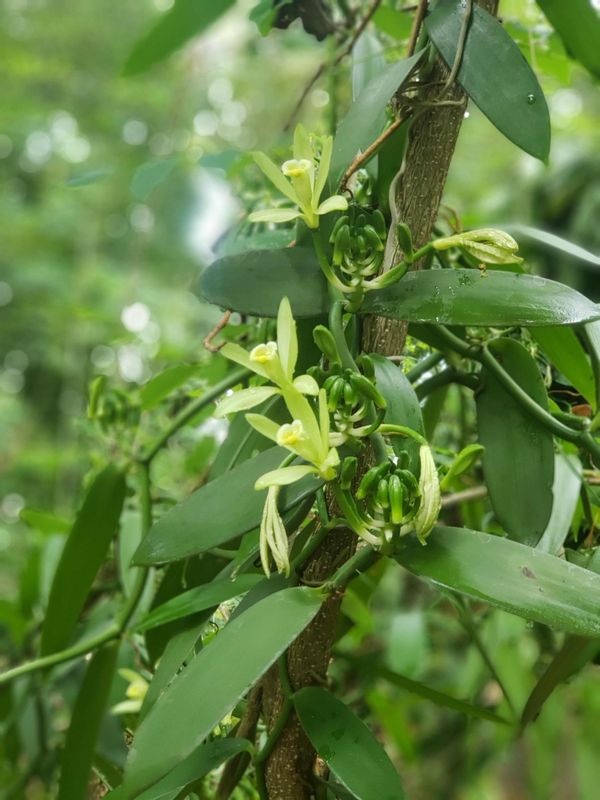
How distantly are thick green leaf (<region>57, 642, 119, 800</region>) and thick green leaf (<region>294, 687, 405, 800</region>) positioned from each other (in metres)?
0.17

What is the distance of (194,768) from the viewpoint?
0.34 meters

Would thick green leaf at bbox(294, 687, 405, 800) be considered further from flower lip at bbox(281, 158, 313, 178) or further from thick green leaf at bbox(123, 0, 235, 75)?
thick green leaf at bbox(123, 0, 235, 75)

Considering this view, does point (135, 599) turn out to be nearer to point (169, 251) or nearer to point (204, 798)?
point (204, 798)

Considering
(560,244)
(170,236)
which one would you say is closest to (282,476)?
(560,244)

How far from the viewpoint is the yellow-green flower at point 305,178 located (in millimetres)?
319

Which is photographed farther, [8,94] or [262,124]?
[8,94]

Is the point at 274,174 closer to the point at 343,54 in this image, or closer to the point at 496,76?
the point at 496,76

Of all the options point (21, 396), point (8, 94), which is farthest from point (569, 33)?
point (21, 396)

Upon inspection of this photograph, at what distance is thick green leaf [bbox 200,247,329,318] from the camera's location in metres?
0.35

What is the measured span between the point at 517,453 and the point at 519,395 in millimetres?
29

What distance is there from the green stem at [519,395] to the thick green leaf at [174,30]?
24 cm

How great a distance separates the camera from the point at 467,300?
0.33 m

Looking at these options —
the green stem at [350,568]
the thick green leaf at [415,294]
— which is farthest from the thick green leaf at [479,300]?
the green stem at [350,568]

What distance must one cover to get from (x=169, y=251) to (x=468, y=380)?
369cm
